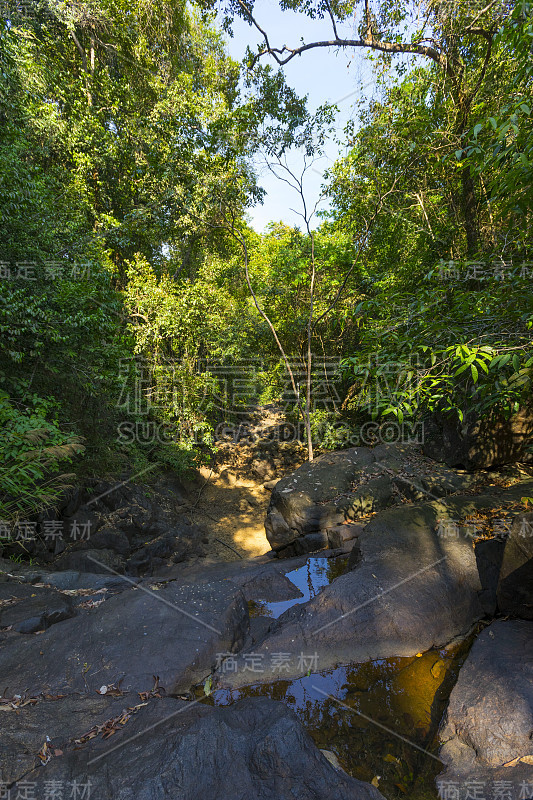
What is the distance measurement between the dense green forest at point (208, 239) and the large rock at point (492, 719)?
2289mm

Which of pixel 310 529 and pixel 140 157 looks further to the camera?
pixel 140 157

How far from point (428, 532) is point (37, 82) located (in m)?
15.2

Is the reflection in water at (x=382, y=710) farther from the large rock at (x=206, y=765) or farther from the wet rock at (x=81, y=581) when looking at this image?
the wet rock at (x=81, y=581)

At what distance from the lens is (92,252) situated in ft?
30.7

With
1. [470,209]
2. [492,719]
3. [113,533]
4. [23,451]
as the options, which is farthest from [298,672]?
[470,209]

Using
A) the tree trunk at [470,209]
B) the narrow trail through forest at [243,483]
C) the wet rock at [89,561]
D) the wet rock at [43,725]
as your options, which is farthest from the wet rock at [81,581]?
the tree trunk at [470,209]

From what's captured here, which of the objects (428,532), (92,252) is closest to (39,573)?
(428,532)

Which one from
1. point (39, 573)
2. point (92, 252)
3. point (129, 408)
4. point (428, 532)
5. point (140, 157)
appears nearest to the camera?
point (428, 532)

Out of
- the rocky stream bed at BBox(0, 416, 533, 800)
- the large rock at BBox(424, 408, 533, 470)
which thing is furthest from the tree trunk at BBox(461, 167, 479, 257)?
the rocky stream bed at BBox(0, 416, 533, 800)

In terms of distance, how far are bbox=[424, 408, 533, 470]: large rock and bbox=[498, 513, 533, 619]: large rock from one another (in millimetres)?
3557

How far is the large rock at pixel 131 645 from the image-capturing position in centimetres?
352

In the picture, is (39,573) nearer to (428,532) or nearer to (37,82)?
(428,532)

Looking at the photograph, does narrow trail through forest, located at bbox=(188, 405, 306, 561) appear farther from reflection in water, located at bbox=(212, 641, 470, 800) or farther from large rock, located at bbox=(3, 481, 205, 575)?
reflection in water, located at bbox=(212, 641, 470, 800)

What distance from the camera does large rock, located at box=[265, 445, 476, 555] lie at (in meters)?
7.94
